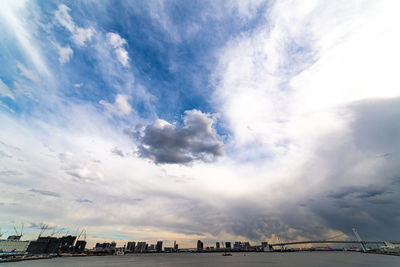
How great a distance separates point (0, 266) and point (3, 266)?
2171 mm

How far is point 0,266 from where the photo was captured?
5032 inches

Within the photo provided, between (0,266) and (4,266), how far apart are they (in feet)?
9.20

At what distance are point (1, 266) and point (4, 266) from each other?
280 cm

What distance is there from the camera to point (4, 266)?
128 metres

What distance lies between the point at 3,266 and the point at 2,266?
40.1 inches

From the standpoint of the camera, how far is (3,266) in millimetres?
127750

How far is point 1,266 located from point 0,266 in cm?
70

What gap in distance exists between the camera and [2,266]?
12800 centimetres

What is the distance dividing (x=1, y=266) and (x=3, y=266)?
7.28 feet
